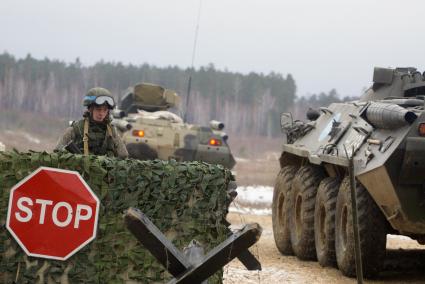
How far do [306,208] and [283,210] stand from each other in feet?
5.05

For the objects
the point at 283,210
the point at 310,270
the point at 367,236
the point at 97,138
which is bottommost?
the point at 310,270

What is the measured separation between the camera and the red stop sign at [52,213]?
623cm

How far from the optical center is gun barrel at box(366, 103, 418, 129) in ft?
31.3

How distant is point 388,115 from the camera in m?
9.86

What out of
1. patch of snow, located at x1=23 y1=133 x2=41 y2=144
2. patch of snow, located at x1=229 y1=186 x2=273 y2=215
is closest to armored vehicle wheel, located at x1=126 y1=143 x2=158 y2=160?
patch of snow, located at x1=229 y1=186 x2=273 y2=215

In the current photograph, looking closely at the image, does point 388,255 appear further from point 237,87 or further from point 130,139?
point 237,87

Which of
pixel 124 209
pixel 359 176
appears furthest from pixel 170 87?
pixel 124 209

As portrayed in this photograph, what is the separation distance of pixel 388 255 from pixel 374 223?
2.98 m

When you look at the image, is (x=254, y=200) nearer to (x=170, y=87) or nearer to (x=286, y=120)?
(x=286, y=120)

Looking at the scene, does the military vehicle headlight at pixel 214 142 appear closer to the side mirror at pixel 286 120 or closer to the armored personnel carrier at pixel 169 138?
the armored personnel carrier at pixel 169 138

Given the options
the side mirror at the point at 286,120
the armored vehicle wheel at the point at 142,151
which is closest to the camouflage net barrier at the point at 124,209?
the side mirror at the point at 286,120

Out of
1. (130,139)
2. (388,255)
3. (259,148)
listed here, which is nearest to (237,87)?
(259,148)

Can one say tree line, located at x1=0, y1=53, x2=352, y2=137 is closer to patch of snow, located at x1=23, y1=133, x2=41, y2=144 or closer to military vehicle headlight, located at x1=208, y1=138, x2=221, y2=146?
patch of snow, located at x1=23, y1=133, x2=41, y2=144

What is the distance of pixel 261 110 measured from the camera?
77.9 m
